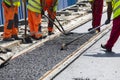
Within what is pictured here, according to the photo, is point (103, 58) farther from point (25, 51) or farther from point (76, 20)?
point (76, 20)

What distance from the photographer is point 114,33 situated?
8375 millimetres

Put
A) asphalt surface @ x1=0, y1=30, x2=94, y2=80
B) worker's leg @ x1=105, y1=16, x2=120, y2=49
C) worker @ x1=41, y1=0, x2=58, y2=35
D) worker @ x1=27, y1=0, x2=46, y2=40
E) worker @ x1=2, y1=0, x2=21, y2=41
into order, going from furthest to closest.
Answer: worker @ x1=41, y1=0, x2=58, y2=35 → worker @ x1=27, y1=0, x2=46, y2=40 → worker @ x1=2, y1=0, x2=21, y2=41 → worker's leg @ x1=105, y1=16, x2=120, y2=49 → asphalt surface @ x1=0, y1=30, x2=94, y2=80

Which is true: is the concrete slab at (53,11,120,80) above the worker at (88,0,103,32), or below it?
below

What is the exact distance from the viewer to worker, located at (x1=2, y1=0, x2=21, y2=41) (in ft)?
32.6

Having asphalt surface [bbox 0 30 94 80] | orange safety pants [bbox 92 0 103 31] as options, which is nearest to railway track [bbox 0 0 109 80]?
asphalt surface [bbox 0 30 94 80]

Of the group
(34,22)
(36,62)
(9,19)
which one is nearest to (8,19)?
(9,19)

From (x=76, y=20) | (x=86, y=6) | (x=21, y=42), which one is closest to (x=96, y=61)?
(x=21, y=42)

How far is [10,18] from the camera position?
10039 millimetres

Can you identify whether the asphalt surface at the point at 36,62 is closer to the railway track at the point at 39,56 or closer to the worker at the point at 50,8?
the railway track at the point at 39,56

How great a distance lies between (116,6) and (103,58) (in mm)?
1194

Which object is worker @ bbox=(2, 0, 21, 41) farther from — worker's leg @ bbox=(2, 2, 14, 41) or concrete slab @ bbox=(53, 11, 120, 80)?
concrete slab @ bbox=(53, 11, 120, 80)

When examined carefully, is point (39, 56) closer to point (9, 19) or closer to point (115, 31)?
point (115, 31)

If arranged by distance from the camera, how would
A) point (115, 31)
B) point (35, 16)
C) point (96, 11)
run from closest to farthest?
point (115, 31)
point (35, 16)
point (96, 11)

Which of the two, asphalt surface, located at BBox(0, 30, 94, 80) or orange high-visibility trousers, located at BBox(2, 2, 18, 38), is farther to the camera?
orange high-visibility trousers, located at BBox(2, 2, 18, 38)
